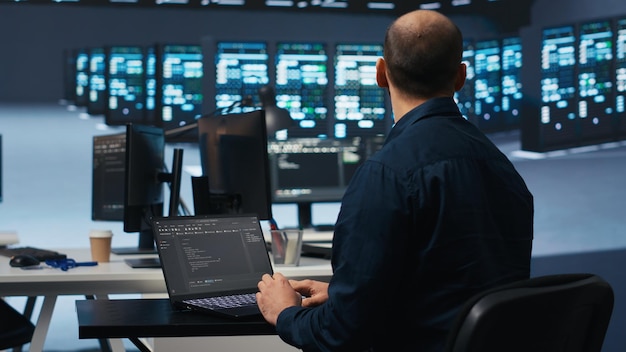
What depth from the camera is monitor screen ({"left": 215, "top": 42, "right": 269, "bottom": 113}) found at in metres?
5.28

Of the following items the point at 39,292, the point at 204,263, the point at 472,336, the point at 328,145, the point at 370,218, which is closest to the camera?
the point at 472,336

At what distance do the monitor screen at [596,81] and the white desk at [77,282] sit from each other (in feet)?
9.92

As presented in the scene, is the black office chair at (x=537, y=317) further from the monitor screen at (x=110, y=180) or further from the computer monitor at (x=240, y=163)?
the monitor screen at (x=110, y=180)

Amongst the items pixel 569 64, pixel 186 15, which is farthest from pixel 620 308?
pixel 186 15

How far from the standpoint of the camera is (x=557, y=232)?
17.5 feet

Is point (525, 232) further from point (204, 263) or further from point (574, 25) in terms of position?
point (574, 25)

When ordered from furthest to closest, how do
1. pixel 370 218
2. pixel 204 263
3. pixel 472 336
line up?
pixel 204 263 < pixel 370 218 < pixel 472 336

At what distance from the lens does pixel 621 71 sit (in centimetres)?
538

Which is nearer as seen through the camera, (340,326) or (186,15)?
(340,326)

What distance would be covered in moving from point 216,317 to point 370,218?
0.60 metres

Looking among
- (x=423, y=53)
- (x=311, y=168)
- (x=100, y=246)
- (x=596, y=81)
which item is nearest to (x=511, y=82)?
(x=596, y=81)

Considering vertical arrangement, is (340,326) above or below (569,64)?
below

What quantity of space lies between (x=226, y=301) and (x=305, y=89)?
3.44 meters

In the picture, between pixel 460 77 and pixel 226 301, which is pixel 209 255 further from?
pixel 460 77
